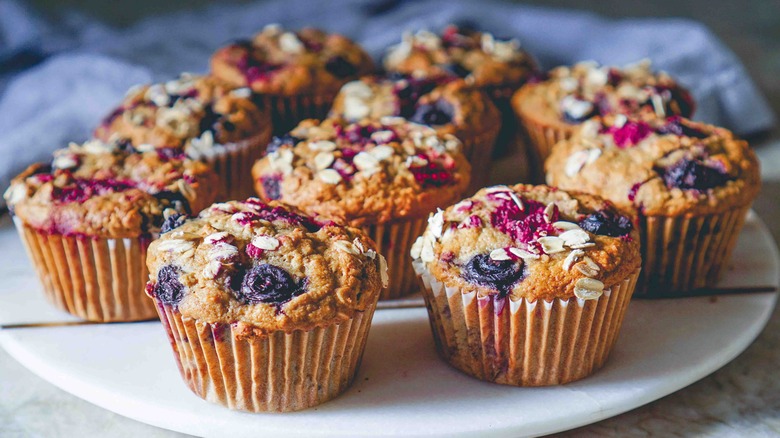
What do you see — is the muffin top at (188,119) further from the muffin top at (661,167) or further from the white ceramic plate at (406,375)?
the muffin top at (661,167)

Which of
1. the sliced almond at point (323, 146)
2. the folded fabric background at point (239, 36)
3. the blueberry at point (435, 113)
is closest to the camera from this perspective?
the sliced almond at point (323, 146)

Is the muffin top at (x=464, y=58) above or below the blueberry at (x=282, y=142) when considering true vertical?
below

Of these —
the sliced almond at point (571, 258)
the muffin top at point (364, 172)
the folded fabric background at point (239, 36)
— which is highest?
the sliced almond at point (571, 258)

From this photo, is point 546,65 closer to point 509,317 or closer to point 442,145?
point 442,145

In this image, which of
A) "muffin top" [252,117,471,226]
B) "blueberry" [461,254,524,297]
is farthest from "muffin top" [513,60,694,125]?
"blueberry" [461,254,524,297]

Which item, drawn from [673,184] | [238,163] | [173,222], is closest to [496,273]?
[673,184]

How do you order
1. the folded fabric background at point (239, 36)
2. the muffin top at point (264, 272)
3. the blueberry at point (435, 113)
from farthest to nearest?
the folded fabric background at point (239, 36), the blueberry at point (435, 113), the muffin top at point (264, 272)

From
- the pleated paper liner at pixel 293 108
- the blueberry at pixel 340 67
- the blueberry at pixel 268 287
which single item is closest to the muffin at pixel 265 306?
the blueberry at pixel 268 287
